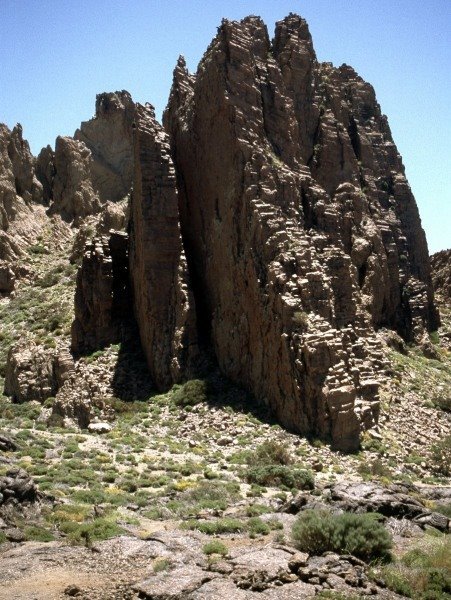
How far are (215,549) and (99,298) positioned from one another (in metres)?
26.0

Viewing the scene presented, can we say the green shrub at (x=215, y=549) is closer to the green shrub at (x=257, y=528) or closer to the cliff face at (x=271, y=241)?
the green shrub at (x=257, y=528)

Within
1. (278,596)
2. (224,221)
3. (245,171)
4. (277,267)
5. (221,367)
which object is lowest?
(278,596)

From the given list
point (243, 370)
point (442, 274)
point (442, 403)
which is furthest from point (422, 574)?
point (442, 274)

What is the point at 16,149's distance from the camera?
59.8 m

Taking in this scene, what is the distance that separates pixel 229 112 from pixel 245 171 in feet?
11.5

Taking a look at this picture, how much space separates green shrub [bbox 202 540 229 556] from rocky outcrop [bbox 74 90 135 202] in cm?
5280

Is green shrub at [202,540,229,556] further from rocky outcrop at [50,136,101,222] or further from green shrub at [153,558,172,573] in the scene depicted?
rocky outcrop at [50,136,101,222]

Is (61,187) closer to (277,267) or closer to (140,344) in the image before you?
(140,344)

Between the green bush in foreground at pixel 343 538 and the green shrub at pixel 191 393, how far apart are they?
16568 millimetres

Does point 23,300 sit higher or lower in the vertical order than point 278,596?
higher

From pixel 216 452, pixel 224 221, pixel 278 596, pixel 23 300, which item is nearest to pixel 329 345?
pixel 216 452

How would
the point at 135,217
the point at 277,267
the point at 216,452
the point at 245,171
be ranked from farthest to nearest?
the point at 135,217, the point at 245,171, the point at 277,267, the point at 216,452

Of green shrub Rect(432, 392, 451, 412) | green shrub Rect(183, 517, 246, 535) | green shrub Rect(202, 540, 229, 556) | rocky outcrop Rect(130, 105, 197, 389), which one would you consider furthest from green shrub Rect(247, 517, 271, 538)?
green shrub Rect(432, 392, 451, 412)

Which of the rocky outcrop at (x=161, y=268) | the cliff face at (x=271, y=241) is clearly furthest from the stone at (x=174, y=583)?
the rocky outcrop at (x=161, y=268)
